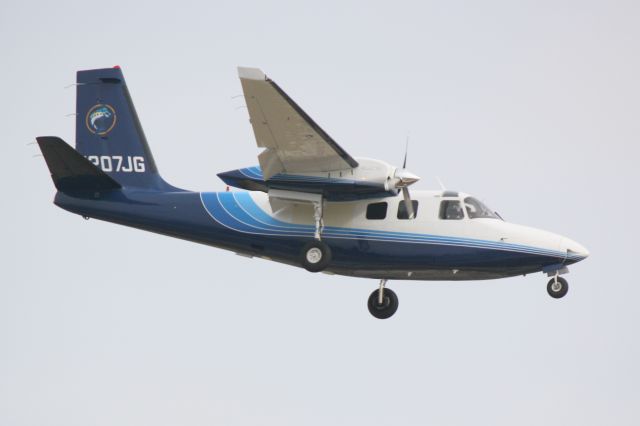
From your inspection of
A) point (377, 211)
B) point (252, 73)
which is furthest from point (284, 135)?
point (377, 211)

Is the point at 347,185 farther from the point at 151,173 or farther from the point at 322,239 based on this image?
the point at 151,173

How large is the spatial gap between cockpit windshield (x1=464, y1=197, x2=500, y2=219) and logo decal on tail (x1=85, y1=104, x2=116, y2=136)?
8.80 m

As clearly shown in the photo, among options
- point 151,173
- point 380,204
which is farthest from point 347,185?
point 151,173

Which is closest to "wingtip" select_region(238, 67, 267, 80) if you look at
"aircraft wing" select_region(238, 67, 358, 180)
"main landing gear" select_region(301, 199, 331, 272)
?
"aircraft wing" select_region(238, 67, 358, 180)

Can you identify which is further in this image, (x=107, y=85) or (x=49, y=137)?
(x=107, y=85)

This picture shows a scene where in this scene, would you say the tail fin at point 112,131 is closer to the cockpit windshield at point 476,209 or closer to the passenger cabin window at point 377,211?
the passenger cabin window at point 377,211

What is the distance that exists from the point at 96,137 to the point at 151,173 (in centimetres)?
167

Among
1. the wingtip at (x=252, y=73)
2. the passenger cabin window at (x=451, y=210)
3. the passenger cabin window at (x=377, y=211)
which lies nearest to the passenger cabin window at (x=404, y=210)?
the passenger cabin window at (x=377, y=211)

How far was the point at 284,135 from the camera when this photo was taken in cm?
2522

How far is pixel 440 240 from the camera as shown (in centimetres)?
2661

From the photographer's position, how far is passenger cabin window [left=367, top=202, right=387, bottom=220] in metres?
26.9

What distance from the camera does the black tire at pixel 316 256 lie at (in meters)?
26.5

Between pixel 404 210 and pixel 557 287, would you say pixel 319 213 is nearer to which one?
pixel 404 210

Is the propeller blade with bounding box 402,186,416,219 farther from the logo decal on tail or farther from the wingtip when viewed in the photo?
the logo decal on tail
